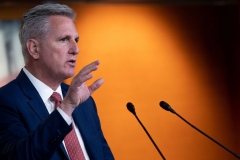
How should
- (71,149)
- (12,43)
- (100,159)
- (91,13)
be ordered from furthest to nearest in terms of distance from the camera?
(91,13)
(12,43)
(100,159)
(71,149)

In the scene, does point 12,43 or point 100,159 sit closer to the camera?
point 100,159

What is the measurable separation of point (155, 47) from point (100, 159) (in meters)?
2.39

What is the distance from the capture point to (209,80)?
481cm

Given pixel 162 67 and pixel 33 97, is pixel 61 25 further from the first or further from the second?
pixel 162 67

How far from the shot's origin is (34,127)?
2.06m

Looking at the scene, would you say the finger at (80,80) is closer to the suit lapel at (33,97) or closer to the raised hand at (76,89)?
the raised hand at (76,89)

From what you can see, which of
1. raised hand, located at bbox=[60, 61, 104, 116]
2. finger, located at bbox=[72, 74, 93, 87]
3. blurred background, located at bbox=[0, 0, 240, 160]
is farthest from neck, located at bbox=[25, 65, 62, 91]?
blurred background, located at bbox=[0, 0, 240, 160]

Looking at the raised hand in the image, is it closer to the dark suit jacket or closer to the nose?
the dark suit jacket

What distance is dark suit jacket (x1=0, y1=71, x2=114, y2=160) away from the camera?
5.83ft

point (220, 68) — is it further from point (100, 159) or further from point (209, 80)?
point (100, 159)

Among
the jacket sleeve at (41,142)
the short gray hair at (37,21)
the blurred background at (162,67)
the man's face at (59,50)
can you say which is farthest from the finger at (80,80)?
the blurred background at (162,67)

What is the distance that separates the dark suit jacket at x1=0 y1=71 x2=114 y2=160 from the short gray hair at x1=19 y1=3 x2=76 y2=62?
176 mm

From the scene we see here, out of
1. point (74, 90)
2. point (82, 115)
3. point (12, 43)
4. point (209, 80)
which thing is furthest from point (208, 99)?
point (74, 90)

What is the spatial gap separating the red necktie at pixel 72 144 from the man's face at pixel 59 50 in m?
0.09
